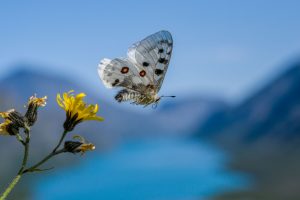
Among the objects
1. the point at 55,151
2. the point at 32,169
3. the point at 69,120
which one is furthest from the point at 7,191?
the point at 69,120

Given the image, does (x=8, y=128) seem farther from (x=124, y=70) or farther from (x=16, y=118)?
(x=124, y=70)

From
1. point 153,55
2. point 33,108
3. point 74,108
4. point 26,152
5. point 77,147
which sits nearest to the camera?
point 26,152

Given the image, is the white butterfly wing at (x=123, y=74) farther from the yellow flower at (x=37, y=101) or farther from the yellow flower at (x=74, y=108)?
the yellow flower at (x=37, y=101)

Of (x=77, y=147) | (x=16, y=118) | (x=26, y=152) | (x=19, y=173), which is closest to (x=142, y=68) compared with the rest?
(x=77, y=147)

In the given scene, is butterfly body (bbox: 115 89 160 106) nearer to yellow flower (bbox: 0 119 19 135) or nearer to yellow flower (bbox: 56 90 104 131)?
yellow flower (bbox: 56 90 104 131)

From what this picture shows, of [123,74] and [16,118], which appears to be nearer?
[16,118]

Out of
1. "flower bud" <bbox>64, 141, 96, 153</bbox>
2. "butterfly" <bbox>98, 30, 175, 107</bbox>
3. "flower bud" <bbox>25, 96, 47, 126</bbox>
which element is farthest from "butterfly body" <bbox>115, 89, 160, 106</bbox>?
"flower bud" <bbox>25, 96, 47, 126</bbox>
